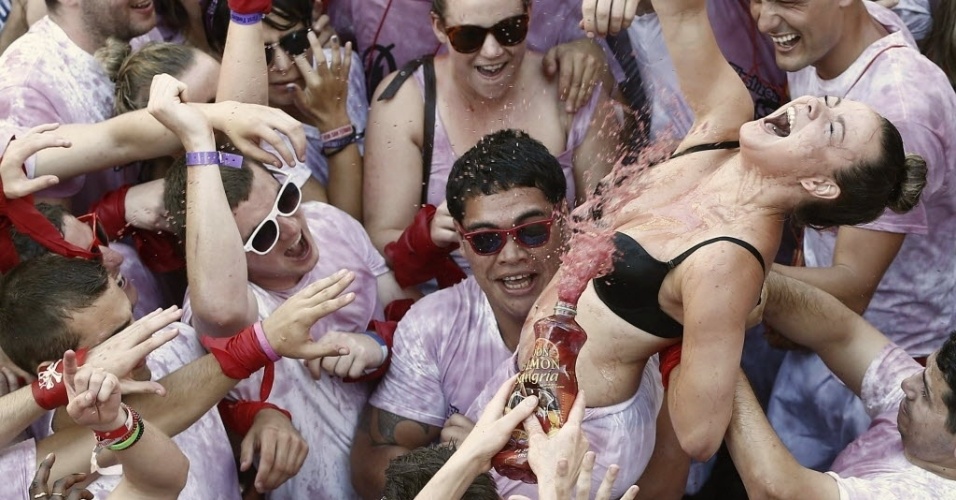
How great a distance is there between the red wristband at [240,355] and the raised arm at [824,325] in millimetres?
1294

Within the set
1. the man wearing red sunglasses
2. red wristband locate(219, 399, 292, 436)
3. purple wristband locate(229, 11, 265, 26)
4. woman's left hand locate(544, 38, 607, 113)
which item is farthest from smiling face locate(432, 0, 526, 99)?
red wristband locate(219, 399, 292, 436)

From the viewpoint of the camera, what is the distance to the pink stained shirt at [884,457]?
9.62ft

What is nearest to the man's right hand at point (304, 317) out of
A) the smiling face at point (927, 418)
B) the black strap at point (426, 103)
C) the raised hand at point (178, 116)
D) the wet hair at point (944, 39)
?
the raised hand at point (178, 116)

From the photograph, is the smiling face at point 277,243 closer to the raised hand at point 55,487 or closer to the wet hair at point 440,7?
the wet hair at point 440,7

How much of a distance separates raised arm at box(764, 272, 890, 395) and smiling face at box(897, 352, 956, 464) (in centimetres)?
26

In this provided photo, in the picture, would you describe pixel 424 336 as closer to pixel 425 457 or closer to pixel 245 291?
pixel 245 291

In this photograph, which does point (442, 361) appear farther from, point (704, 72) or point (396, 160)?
point (704, 72)

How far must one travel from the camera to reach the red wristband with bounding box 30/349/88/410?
2910 millimetres

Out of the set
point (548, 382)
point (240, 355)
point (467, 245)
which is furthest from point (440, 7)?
point (548, 382)

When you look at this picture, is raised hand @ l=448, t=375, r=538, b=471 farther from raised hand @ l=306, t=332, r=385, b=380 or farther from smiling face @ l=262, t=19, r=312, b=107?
smiling face @ l=262, t=19, r=312, b=107

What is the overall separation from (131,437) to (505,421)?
2.60 ft

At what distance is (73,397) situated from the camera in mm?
2627

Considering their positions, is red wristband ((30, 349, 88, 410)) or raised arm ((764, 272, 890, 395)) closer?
red wristband ((30, 349, 88, 410))

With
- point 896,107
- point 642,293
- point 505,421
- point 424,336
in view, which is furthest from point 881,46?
point 505,421
